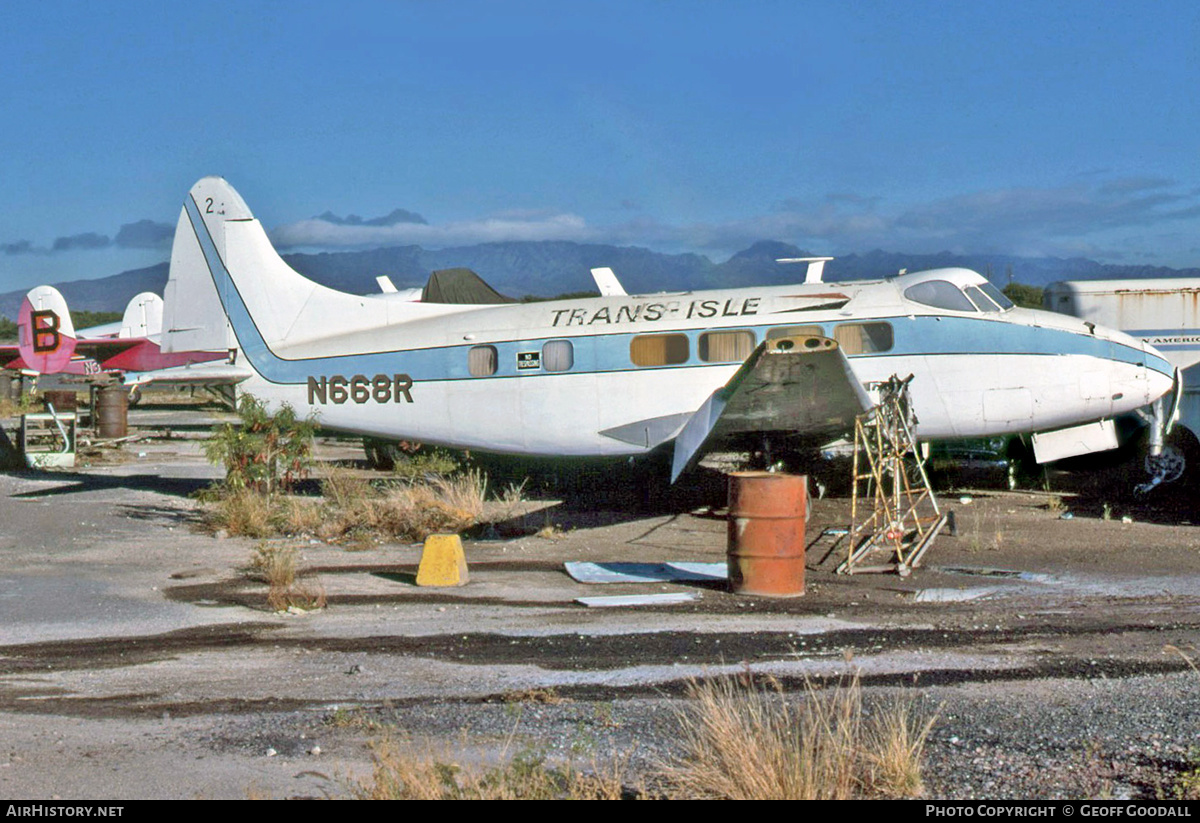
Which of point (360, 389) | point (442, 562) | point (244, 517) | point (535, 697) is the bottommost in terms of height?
point (535, 697)

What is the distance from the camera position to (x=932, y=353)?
53.0 feet

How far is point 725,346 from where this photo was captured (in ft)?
53.8

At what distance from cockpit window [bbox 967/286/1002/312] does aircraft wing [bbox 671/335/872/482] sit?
2.42 m

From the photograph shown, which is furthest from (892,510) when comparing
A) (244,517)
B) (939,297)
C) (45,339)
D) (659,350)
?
(45,339)

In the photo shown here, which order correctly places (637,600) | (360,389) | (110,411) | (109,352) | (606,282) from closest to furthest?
1. (637,600)
2. (360,389)
3. (606,282)
4. (110,411)
5. (109,352)

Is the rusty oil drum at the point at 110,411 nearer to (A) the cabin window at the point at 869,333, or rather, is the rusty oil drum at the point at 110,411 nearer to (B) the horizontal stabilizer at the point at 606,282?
(B) the horizontal stabilizer at the point at 606,282

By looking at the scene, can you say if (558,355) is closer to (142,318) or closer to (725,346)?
(725,346)

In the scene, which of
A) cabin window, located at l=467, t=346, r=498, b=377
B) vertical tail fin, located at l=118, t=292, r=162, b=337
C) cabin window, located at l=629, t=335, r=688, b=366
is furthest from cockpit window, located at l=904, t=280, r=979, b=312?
vertical tail fin, located at l=118, t=292, r=162, b=337

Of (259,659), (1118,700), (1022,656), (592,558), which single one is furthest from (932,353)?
(259,659)

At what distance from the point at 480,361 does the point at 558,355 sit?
1122 mm

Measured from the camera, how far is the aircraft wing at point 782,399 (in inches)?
526

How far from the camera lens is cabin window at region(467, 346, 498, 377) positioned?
16.8 meters

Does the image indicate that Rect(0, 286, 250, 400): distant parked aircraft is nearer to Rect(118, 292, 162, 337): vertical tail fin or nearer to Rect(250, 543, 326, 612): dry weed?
Rect(118, 292, 162, 337): vertical tail fin

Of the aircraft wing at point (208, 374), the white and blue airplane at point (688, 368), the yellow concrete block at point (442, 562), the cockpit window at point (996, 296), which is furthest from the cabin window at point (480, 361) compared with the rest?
the cockpit window at point (996, 296)
